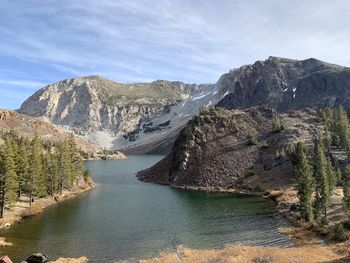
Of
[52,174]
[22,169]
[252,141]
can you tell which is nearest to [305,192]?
[22,169]

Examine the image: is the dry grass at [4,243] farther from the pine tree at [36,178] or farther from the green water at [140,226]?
the pine tree at [36,178]

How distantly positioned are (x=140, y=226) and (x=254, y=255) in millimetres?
32168

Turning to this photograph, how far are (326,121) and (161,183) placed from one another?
2919 inches

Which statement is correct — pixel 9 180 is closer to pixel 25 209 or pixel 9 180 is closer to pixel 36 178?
pixel 25 209

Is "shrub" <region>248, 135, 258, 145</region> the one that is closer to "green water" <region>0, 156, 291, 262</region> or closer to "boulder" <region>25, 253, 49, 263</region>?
"green water" <region>0, 156, 291, 262</region>

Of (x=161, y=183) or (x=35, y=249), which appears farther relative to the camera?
(x=161, y=183)

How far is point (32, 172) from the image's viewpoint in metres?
105

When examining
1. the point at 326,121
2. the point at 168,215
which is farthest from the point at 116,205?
the point at 326,121

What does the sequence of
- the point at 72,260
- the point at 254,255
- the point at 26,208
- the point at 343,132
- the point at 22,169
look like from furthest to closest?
the point at 343,132 → the point at 22,169 → the point at 26,208 → the point at 72,260 → the point at 254,255

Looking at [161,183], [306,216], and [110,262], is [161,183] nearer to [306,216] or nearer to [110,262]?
[306,216]

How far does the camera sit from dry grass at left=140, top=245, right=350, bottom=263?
55000 mm

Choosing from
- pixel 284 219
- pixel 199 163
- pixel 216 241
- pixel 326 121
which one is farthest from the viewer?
pixel 326 121

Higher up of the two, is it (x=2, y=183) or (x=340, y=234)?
(x=2, y=183)

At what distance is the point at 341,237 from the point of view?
218 ft
